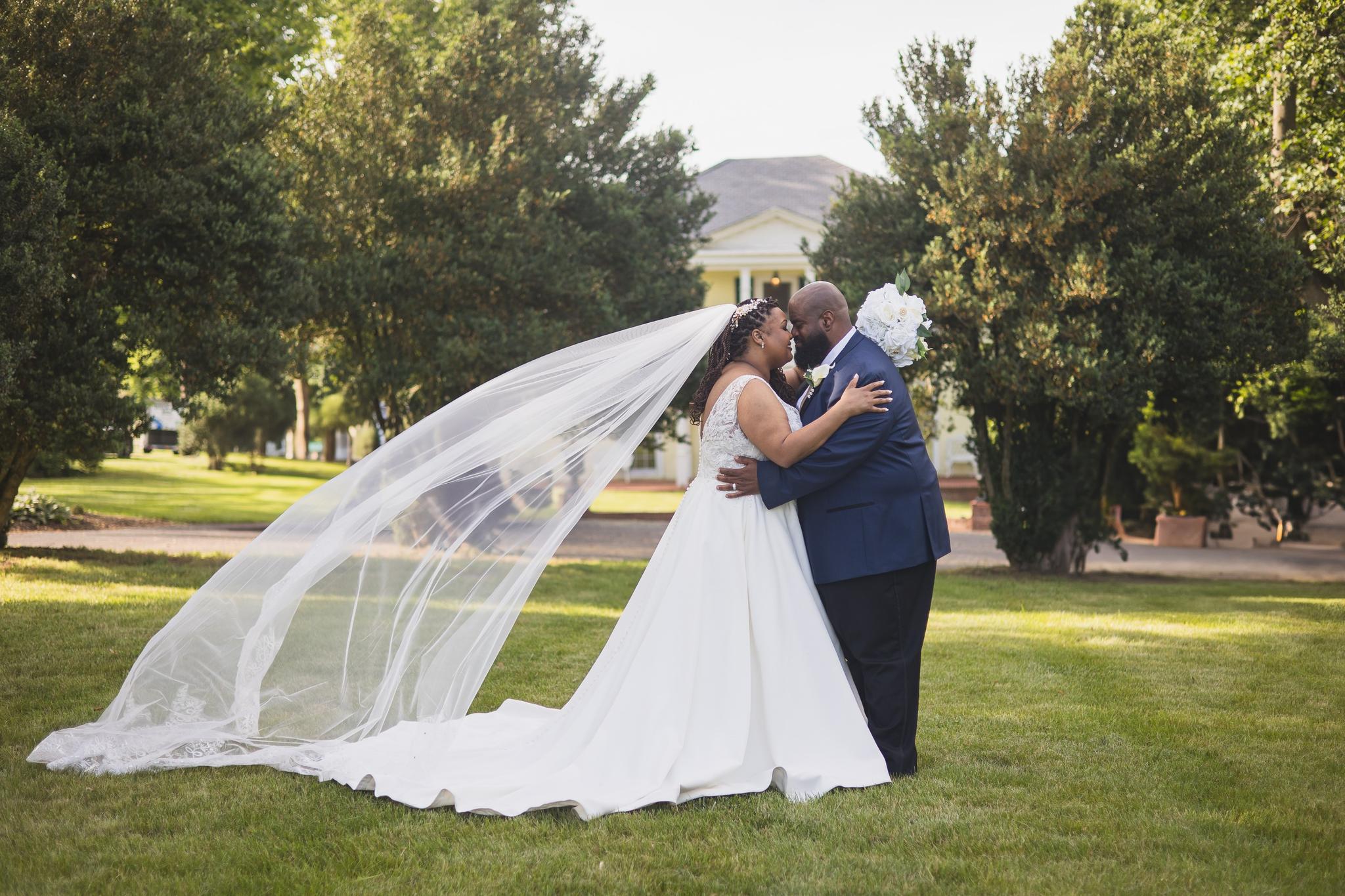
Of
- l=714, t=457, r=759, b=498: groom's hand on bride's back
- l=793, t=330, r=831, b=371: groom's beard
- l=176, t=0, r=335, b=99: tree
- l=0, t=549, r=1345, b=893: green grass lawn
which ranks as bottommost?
l=0, t=549, r=1345, b=893: green grass lawn

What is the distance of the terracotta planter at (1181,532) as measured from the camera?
20797 millimetres

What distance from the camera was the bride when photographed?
511 centimetres

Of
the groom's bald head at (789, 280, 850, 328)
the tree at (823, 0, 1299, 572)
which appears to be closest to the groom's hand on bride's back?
the groom's bald head at (789, 280, 850, 328)

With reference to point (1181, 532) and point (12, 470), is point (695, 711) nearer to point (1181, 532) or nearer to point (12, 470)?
point (12, 470)

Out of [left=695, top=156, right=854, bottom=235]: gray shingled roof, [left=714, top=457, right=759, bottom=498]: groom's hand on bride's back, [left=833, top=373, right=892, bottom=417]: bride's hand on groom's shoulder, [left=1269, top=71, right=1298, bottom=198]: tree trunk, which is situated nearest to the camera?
[left=833, top=373, right=892, bottom=417]: bride's hand on groom's shoulder

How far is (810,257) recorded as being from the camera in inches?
615

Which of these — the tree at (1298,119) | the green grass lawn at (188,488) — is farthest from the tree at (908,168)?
the green grass lawn at (188,488)

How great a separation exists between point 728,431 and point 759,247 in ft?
95.6

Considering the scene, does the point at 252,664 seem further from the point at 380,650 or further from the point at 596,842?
the point at 596,842

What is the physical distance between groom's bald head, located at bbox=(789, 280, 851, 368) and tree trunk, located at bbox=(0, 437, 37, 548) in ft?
33.9

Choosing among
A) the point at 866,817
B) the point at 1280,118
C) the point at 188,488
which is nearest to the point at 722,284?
the point at 188,488

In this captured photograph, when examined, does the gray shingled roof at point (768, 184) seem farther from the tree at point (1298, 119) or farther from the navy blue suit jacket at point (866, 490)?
the navy blue suit jacket at point (866, 490)

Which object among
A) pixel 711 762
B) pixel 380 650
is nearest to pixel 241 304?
pixel 380 650

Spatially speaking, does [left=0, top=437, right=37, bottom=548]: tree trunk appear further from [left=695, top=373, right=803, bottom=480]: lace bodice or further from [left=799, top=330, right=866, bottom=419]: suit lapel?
[left=799, top=330, right=866, bottom=419]: suit lapel
